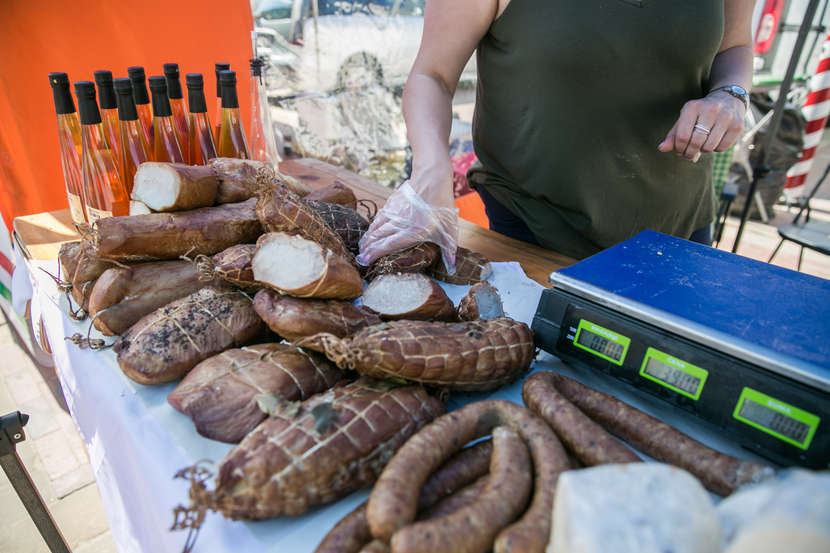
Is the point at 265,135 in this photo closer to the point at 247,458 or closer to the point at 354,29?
the point at 354,29

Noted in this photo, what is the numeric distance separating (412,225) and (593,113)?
0.82 m

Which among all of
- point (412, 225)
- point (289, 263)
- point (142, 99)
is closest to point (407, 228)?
point (412, 225)

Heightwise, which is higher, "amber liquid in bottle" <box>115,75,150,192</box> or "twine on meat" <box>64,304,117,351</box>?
"amber liquid in bottle" <box>115,75,150,192</box>

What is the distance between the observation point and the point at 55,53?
2.34 metres

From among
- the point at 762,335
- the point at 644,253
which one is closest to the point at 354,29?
the point at 644,253

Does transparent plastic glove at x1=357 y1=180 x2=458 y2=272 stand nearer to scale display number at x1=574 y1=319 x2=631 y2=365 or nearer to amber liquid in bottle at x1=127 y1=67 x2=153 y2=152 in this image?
scale display number at x1=574 y1=319 x2=631 y2=365

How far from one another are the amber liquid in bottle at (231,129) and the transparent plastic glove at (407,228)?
74cm

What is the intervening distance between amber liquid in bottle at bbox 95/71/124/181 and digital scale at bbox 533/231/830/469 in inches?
58.7

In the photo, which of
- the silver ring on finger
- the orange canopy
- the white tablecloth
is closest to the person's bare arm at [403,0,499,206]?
the white tablecloth

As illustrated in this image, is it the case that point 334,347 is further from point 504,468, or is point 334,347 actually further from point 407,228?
point 407,228

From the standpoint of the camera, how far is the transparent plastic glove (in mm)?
1637

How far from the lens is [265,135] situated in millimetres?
2553

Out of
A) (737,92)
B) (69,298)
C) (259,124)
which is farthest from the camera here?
(259,124)

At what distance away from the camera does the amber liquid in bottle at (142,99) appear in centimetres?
162
